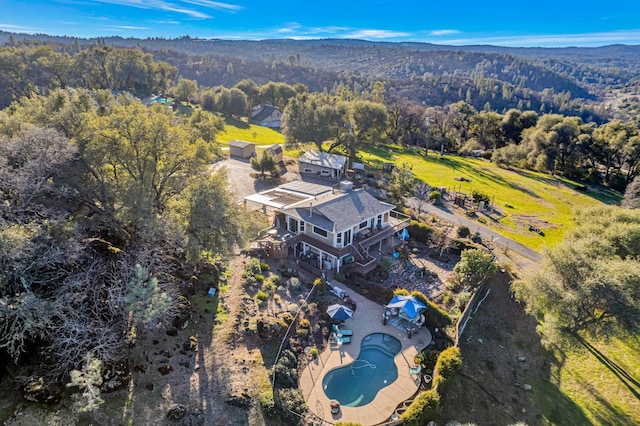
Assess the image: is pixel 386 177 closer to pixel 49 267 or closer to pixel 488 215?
pixel 488 215

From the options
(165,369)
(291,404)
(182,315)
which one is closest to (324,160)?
(182,315)

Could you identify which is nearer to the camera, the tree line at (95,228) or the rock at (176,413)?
the tree line at (95,228)

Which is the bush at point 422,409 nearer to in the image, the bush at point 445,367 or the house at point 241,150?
the bush at point 445,367

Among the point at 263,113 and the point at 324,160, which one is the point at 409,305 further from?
the point at 263,113

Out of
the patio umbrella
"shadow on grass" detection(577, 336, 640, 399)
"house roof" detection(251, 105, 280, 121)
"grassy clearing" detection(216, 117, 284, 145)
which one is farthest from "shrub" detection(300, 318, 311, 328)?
"house roof" detection(251, 105, 280, 121)

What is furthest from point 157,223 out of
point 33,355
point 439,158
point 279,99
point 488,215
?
point 279,99

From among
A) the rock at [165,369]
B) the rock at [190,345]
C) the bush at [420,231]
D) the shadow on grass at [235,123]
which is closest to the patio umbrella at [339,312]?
the rock at [190,345]
